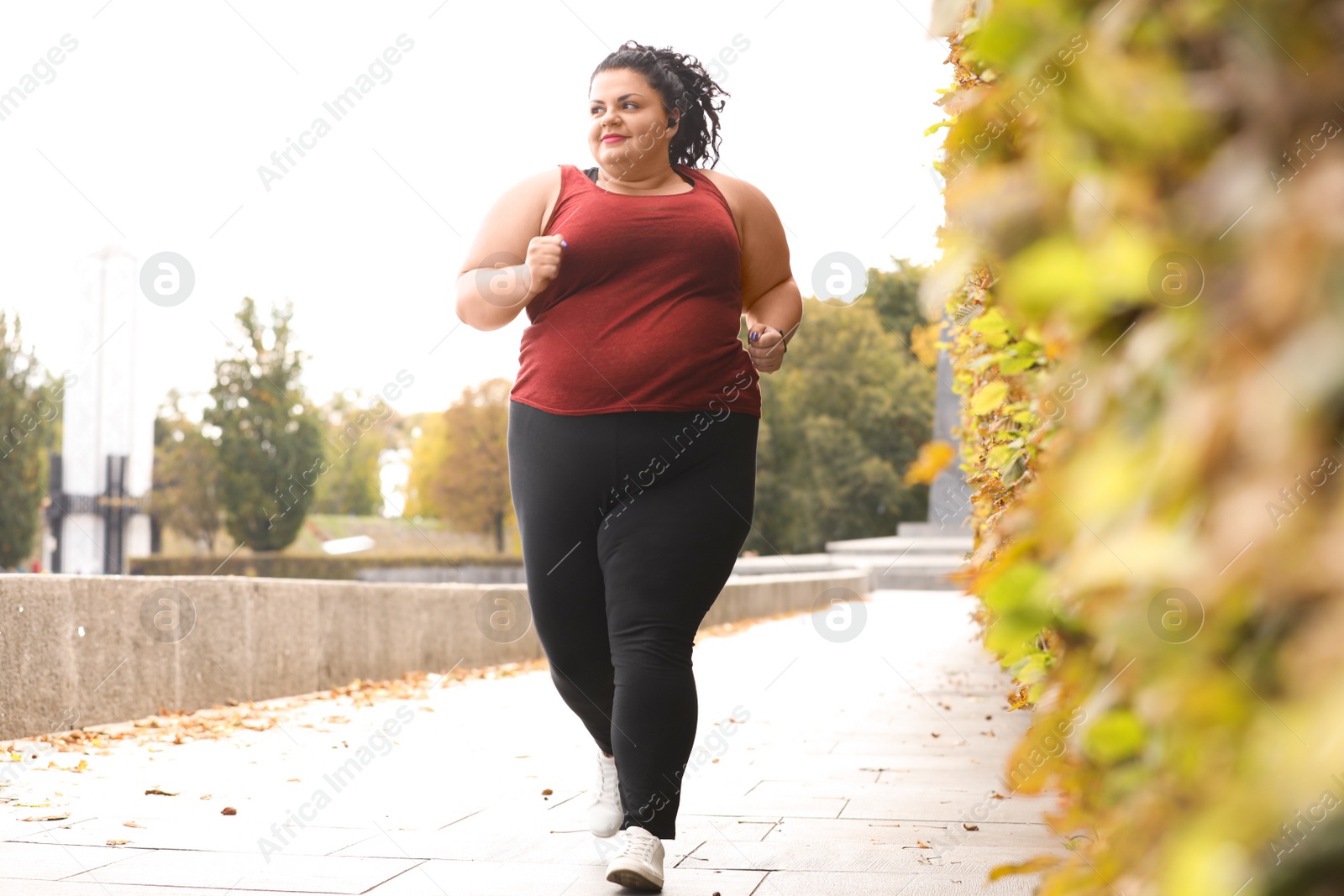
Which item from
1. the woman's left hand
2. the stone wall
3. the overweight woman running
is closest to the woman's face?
the overweight woman running

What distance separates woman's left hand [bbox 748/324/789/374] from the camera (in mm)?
3516

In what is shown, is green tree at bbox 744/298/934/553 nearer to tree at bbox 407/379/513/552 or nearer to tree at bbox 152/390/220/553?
tree at bbox 407/379/513/552

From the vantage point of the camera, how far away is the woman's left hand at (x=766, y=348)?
352cm

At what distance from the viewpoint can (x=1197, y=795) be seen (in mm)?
843

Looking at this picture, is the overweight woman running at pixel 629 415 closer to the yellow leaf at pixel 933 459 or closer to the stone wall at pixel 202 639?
the yellow leaf at pixel 933 459

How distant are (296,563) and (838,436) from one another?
86.2 ft

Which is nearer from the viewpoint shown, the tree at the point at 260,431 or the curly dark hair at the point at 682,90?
the curly dark hair at the point at 682,90

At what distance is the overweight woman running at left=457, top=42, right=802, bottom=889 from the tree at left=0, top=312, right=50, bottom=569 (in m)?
35.0

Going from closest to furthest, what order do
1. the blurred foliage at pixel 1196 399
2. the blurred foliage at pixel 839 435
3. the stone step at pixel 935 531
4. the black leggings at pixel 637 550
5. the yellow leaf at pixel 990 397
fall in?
the blurred foliage at pixel 1196 399 → the yellow leaf at pixel 990 397 → the black leggings at pixel 637 550 → the stone step at pixel 935 531 → the blurred foliage at pixel 839 435

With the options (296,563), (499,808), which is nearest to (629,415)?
(499,808)

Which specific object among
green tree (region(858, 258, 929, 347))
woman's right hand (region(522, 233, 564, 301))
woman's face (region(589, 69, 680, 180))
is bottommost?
woman's right hand (region(522, 233, 564, 301))

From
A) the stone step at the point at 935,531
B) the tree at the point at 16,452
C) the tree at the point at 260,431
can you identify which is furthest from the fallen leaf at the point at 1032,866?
the tree at the point at 260,431

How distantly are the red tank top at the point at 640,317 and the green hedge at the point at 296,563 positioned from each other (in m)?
27.8

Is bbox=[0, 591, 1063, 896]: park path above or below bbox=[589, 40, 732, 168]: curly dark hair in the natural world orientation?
below
